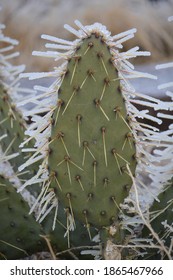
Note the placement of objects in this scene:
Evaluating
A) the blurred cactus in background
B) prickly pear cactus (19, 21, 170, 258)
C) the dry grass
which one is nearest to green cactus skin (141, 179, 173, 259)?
the blurred cactus in background

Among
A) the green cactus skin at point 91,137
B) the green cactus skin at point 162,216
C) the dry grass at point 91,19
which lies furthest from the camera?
the dry grass at point 91,19

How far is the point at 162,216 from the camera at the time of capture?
1356 millimetres

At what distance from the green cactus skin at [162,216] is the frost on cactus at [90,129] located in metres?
0.11

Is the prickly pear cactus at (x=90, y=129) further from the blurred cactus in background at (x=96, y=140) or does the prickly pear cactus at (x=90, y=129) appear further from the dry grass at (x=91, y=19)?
the dry grass at (x=91, y=19)

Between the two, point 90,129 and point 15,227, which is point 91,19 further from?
point 90,129

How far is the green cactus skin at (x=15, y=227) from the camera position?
139 cm

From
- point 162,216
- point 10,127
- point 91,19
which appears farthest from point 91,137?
point 91,19

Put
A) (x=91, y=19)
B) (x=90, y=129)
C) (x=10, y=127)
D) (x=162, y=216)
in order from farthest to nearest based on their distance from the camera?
(x=91, y=19)
(x=10, y=127)
(x=162, y=216)
(x=90, y=129)

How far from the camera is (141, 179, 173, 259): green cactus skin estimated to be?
1.33 metres

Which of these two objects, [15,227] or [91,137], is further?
[15,227]

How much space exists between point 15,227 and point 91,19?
4.13m

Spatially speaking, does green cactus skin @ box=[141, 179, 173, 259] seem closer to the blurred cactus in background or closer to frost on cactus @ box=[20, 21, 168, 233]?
the blurred cactus in background

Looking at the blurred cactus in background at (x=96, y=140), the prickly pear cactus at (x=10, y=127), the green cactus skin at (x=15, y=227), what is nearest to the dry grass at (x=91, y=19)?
the prickly pear cactus at (x=10, y=127)
